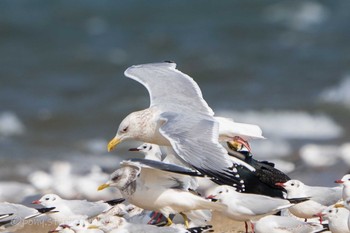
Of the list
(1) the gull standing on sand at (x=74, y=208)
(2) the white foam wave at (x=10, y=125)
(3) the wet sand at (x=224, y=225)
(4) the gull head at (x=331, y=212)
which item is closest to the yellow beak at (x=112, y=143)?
(1) the gull standing on sand at (x=74, y=208)

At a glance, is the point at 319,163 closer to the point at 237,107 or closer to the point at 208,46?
the point at 237,107

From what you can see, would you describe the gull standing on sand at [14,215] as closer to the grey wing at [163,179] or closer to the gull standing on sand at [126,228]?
the gull standing on sand at [126,228]

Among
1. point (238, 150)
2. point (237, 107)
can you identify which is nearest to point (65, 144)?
point (237, 107)

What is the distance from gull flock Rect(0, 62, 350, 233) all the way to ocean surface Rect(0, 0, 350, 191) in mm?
2501

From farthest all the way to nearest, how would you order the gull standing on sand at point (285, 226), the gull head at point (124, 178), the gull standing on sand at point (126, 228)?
the gull head at point (124, 178) → the gull standing on sand at point (285, 226) → the gull standing on sand at point (126, 228)

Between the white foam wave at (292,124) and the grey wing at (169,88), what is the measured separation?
4738 millimetres

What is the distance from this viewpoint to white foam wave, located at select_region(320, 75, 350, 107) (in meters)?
16.2

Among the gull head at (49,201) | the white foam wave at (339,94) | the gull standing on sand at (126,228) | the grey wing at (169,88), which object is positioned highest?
the white foam wave at (339,94)

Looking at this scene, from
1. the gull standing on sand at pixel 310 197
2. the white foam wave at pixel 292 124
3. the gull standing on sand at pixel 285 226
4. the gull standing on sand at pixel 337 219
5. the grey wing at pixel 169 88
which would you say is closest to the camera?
the gull standing on sand at pixel 337 219

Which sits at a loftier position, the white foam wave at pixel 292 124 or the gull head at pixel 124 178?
the white foam wave at pixel 292 124

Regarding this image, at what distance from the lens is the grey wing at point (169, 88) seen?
8.88 metres

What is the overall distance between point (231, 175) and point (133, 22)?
1600 centimetres

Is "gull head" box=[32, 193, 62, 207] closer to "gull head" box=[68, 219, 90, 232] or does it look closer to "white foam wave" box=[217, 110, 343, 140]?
"gull head" box=[68, 219, 90, 232]

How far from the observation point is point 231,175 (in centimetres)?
752
